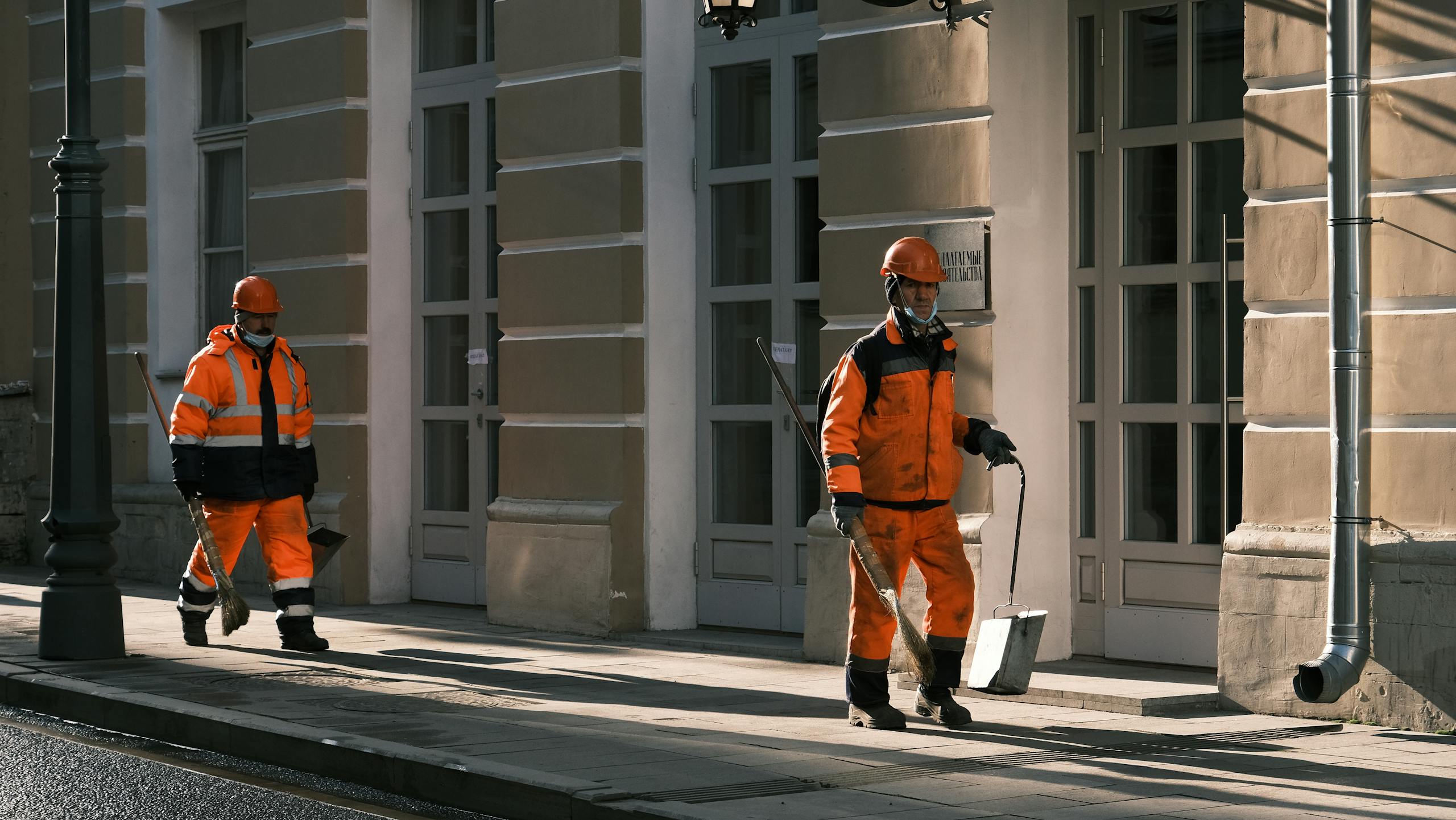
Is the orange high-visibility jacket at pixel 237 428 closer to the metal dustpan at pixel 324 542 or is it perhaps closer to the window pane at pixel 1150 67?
the metal dustpan at pixel 324 542

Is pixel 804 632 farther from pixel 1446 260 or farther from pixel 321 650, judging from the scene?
pixel 1446 260

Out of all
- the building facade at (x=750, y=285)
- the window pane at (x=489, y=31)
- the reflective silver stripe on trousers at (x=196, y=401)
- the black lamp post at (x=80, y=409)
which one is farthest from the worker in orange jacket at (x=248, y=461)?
the window pane at (x=489, y=31)

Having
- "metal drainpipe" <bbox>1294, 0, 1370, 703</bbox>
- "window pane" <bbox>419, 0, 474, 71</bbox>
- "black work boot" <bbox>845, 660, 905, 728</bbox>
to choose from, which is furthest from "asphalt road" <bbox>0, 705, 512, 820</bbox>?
"window pane" <bbox>419, 0, 474, 71</bbox>

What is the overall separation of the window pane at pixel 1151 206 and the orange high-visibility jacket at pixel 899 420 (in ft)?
6.19

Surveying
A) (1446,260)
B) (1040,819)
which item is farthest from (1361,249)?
(1040,819)

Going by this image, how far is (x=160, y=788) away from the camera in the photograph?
276 inches

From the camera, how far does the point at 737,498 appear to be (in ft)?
37.0

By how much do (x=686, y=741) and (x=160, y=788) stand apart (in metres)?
1.90

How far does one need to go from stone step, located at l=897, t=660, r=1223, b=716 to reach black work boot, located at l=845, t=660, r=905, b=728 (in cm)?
46

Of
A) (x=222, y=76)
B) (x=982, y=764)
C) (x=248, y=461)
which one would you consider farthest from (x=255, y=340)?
(x=982, y=764)

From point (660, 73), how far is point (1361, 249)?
4715 millimetres

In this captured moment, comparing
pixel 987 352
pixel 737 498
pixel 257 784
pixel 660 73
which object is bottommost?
pixel 257 784

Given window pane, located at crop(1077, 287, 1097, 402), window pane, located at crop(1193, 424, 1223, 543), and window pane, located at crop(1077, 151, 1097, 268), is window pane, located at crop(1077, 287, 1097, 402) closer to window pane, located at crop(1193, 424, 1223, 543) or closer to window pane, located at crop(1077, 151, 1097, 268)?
window pane, located at crop(1077, 151, 1097, 268)

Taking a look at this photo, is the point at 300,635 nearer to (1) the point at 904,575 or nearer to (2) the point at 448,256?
(2) the point at 448,256
